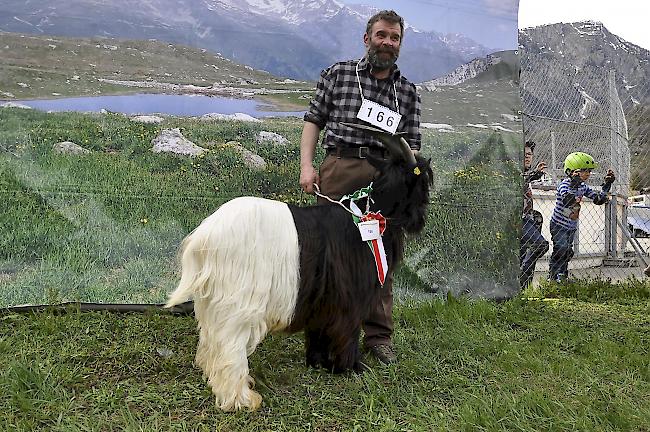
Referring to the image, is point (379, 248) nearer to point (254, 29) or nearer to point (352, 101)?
point (352, 101)

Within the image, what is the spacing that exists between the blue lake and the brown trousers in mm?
1489

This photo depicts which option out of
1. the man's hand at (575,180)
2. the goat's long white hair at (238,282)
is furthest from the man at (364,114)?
the man's hand at (575,180)

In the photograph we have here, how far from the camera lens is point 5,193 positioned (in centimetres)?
502

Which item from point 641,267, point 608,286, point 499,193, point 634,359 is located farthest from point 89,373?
point 641,267

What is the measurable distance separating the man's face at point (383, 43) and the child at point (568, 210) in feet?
14.5

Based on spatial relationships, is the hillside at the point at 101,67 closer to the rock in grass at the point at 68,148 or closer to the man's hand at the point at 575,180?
the rock in grass at the point at 68,148

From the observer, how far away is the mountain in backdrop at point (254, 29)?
5332 mm

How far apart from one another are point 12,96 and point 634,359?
532 centimetres

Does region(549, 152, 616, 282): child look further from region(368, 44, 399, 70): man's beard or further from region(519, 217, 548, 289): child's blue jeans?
region(368, 44, 399, 70): man's beard

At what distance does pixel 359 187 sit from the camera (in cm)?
441

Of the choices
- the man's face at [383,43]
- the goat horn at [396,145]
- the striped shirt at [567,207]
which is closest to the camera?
the goat horn at [396,145]

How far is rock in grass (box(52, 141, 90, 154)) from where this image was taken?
5148 millimetres

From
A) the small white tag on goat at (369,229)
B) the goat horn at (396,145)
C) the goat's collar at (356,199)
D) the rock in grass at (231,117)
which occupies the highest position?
the rock in grass at (231,117)

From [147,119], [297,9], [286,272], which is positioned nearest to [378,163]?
[286,272]
